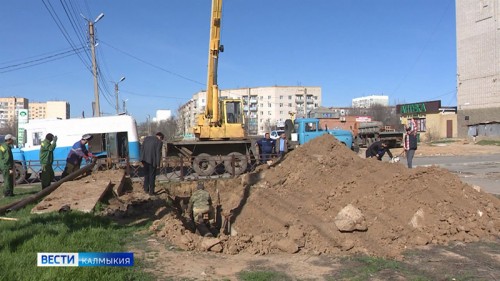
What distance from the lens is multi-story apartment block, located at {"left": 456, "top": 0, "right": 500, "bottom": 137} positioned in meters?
48.5

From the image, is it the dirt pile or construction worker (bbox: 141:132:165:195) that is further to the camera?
construction worker (bbox: 141:132:165:195)

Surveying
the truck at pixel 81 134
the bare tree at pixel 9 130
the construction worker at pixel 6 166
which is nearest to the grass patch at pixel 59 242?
the construction worker at pixel 6 166

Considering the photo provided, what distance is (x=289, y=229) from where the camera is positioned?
7.04 metres

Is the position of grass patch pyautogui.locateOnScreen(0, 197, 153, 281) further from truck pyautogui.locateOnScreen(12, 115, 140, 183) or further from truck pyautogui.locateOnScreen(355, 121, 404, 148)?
truck pyautogui.locateOnScreen(355, 121, 404, 148)

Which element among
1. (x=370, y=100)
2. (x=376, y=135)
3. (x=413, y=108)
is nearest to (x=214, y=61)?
(x=376, y=135)

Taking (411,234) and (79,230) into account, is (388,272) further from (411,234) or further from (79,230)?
(79,230)

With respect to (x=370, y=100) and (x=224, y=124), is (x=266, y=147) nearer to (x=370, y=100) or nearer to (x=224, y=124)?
(x=224, y=124)

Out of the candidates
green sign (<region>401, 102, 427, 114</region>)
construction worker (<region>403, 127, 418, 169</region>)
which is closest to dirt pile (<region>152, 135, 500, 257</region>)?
construction worker (<region>403, 127, 418, 169</region>)

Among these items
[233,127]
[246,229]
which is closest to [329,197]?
[246,229]

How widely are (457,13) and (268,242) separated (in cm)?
5734

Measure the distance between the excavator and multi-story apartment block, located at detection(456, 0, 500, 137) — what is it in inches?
1668

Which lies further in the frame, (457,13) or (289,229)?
(457,13)

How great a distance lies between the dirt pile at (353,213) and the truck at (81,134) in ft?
25.9

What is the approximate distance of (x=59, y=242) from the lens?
5.66m
